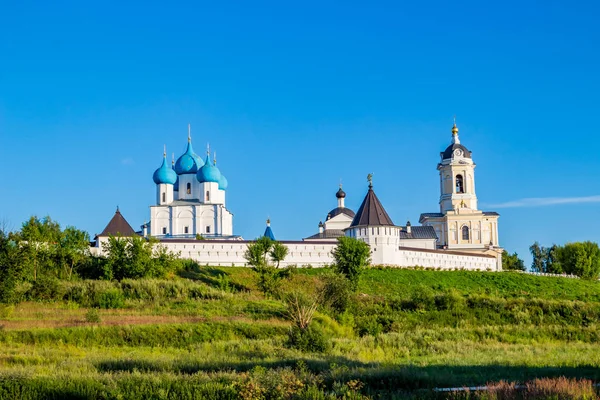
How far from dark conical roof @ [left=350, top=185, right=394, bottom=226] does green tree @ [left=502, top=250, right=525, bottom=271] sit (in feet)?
58.1

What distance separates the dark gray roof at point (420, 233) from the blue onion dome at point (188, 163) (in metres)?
16.4

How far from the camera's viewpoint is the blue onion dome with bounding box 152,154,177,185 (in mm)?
56844

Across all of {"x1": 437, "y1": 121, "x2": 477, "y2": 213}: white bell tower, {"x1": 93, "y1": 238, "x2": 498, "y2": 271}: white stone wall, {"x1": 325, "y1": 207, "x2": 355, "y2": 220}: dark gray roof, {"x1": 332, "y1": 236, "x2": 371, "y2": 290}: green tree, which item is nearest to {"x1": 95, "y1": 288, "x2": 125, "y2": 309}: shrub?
{"x1": 93, "y1": 238, "x2": 498, "y2": 271}: white stone wall

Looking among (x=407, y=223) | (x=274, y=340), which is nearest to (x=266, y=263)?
(x=274, y=340)

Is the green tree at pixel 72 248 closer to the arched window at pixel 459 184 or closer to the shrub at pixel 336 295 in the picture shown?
the shrub at pixel 336 295

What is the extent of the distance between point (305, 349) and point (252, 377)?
23.9 feet

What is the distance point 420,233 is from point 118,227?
74.4 ft

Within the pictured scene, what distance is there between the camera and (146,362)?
1486cm

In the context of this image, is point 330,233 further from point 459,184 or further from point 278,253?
point 278,253

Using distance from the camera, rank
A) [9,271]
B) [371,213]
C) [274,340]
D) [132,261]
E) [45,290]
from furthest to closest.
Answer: [371,213] → [132,261] → [45,290] → [9,271] → [274,340]

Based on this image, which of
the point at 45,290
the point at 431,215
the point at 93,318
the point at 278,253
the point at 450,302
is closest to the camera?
the point at 93,318

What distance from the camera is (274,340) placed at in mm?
20953

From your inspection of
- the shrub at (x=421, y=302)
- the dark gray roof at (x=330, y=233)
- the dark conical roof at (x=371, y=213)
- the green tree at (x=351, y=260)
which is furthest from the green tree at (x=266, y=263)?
the dark gray roof at (x=330, y=233)

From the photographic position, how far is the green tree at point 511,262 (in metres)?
59.9
